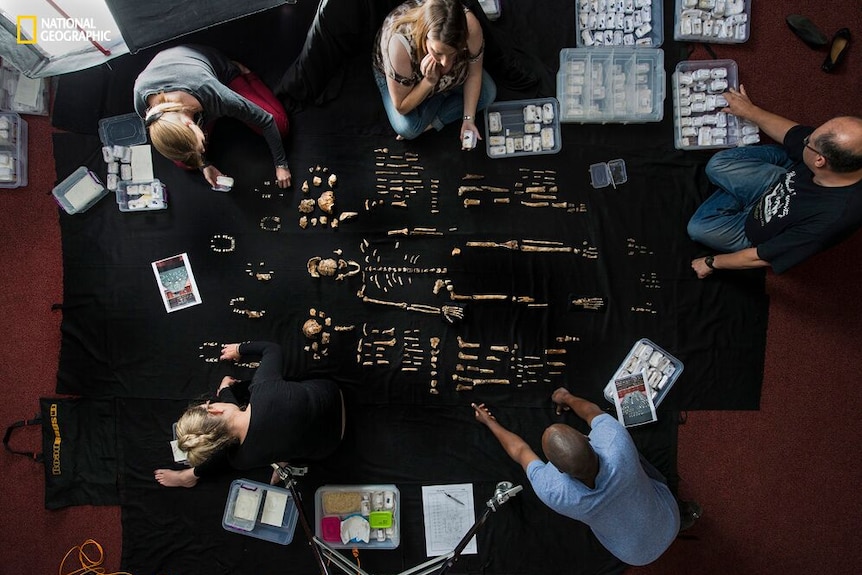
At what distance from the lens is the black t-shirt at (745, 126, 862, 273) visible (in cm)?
347

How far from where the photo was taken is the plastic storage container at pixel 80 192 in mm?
4320

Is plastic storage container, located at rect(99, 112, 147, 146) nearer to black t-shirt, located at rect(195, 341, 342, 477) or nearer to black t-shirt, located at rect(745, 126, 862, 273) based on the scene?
black t-shirt, located at rect(195, 341, 342, 477)

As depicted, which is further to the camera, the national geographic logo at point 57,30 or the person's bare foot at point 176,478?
the person's bare foot at point 176,478

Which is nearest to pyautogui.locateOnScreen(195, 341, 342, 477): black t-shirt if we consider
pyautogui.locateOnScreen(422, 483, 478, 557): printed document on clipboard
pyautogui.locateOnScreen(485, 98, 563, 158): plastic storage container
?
pyautogui.locateOnScreen(422, 483, 478, 557): printed document on clipboard

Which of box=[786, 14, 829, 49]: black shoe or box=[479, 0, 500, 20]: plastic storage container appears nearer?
box=[479, 0, 500, 20]: plastic storage container

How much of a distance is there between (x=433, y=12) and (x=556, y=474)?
270 cm

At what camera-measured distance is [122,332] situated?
14.2ft

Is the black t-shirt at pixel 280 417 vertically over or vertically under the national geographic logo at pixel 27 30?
under

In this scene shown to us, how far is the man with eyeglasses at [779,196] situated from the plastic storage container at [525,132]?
1185 mm

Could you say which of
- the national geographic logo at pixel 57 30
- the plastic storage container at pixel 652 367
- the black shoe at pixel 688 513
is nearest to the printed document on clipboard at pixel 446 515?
the plastic storage container at pixel 652 367

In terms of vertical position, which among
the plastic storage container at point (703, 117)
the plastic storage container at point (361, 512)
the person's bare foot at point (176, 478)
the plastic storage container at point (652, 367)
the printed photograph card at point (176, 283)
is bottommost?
the plastic storage container at point (361, 512)

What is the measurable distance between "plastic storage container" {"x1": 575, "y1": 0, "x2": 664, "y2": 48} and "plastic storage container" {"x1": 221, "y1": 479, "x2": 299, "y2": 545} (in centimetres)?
403

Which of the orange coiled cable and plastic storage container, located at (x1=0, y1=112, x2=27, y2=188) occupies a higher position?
plastic storage container, located at (x1=0, y1=112, x2=27, y2=188)

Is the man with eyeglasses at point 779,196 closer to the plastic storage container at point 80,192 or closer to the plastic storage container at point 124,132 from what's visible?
the plastic storage container at point 124,132
